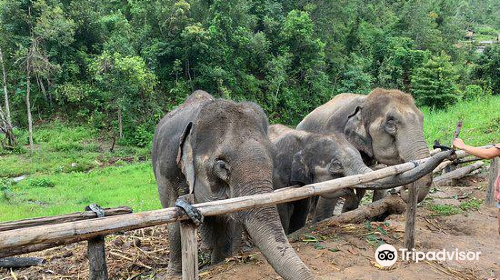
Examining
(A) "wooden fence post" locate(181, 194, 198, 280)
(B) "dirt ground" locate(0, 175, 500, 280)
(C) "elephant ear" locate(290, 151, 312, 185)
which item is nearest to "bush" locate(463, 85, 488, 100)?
A: (B) "dirt ground" locate(0, 175, 500, 280)

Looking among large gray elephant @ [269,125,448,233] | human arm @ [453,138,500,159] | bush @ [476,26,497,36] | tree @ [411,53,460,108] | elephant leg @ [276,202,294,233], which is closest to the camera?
human arm @ [453,138,500,159]

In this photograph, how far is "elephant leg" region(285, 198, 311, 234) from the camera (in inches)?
228

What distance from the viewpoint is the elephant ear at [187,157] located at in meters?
3.69

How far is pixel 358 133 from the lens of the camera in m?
6.10

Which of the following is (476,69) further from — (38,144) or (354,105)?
(38,144)

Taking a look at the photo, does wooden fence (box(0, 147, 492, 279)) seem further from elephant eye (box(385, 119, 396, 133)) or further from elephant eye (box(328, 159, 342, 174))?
elephant eye (box(385, 119, 396, 133))

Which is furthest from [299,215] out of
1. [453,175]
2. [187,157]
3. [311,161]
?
[453,175]

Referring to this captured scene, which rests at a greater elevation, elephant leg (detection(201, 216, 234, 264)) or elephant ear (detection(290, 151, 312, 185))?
elephant ear (detection(290, 151, 312, 185))

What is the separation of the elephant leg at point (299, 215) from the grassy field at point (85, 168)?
18.4 feet

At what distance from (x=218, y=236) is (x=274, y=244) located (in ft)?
5.69

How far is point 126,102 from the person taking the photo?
68.0 feet

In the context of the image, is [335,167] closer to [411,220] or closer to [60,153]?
[411,220]

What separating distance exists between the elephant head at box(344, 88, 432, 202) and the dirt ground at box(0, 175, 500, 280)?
94 cm

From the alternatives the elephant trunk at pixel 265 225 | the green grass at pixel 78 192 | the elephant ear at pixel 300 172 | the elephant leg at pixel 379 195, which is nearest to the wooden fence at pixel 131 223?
the elephant trunk at pixel 265 225
